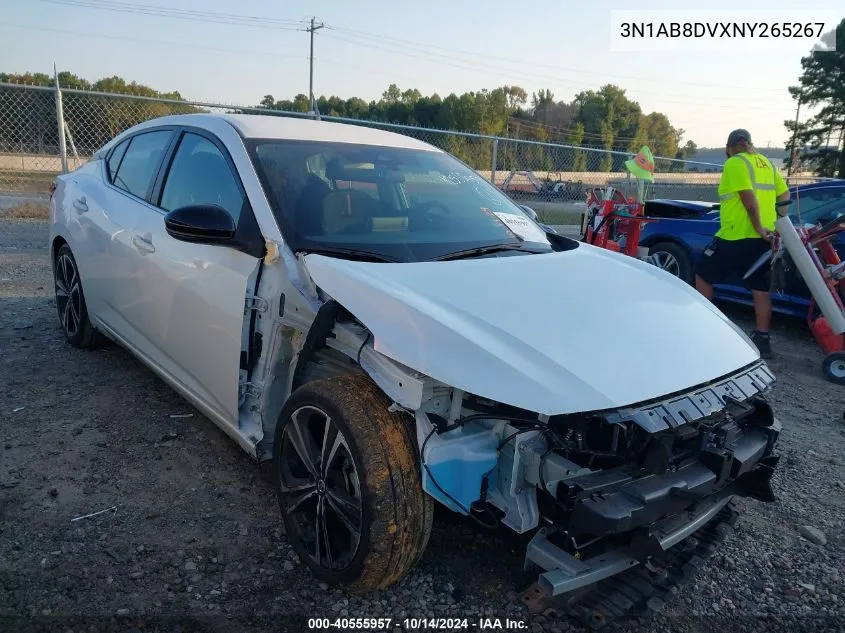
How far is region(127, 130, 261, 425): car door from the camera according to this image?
2.78 metres

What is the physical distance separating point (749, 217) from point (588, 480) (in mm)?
4827

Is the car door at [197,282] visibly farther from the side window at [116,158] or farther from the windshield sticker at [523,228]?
the windshield sticker at [523,228]

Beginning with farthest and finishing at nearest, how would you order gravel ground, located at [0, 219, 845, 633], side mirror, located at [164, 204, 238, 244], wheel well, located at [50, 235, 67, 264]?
wheel well, located at [50, 235, 67, 264]
side mirror, located at [164, 204, 238, 244]
gravel ground, located at [0, 219, 845, 633]

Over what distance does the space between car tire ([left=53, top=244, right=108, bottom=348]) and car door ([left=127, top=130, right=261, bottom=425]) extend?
127 centimetres

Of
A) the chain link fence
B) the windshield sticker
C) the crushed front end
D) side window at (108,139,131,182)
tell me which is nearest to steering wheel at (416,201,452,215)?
the windshield sticker

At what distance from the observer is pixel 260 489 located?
10.1 feet

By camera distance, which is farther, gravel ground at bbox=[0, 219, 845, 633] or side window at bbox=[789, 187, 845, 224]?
side window at bbox=[789, 187, 845, 224]

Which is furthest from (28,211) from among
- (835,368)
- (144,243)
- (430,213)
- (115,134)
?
(835,368)

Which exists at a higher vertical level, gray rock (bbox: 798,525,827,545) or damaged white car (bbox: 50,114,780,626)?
damaged white car (bbox: 50,114,780,626)

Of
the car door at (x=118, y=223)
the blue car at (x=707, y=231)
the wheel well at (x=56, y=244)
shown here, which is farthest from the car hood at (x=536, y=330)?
the blue car at (x=707, y=231)

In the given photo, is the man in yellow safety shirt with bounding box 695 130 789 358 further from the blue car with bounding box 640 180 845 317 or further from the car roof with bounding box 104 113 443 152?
the car roof with bounding box 104 113 443 152

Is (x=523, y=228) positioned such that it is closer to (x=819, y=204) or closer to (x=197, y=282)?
(x=197, y=282)

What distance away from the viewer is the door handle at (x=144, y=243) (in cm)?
340

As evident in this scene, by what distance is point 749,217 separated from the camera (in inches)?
232
